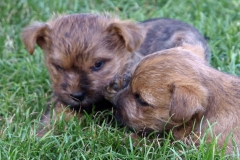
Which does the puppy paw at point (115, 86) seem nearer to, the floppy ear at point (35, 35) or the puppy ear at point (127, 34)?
the puppy ear at point (127, 34)

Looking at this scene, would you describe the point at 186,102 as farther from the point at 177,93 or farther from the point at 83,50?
the point at 83,50

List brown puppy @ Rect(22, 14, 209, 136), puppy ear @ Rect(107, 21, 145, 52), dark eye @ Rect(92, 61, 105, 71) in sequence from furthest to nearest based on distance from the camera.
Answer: puppy ear @ Rect(107, 21, 145, 52), dark eye @ Rect(92, 61, 105, 71), brown puppy @ Rect(22, 14, 209, 136)

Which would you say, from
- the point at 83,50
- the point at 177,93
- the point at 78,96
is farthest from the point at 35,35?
the point at 177,93

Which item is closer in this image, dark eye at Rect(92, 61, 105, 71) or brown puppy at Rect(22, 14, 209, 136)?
brown puppy at Rect(22, 14, 209, 136)

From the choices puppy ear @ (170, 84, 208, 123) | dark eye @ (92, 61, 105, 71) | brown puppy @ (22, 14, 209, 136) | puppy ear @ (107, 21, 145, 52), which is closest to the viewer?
puppy ear @ (170, 84, 208, 123)

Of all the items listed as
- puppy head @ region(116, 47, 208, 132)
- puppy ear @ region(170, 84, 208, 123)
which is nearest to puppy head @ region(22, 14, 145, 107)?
puppy head @ region(116, 47, 208, 132)

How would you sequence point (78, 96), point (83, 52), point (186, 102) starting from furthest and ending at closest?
1. point (83, 52)
2. point (78, 96)
3. point (186, 102)

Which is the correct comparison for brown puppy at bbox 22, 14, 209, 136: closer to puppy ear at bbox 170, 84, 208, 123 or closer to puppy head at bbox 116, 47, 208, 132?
puppy head at bbox 116, 47, 208, 132

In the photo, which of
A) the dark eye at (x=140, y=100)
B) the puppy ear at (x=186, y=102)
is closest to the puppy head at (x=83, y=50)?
the dark eye at (x=140, y=100)

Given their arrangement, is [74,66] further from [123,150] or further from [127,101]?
[123,150]
